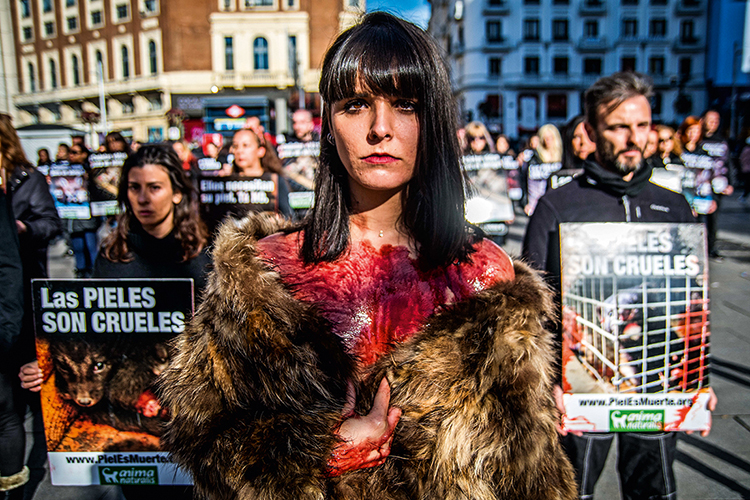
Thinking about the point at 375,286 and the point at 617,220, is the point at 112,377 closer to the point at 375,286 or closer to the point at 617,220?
the point at 375,286

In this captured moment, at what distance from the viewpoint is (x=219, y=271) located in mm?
1317

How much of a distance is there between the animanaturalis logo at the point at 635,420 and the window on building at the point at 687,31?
54.9 metres

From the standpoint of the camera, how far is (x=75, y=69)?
42250 millimetres

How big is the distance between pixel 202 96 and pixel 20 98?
66.0 ft

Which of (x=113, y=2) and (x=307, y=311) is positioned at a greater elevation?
(x=113, y=2)

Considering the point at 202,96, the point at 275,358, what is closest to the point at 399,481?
the point at 275,358

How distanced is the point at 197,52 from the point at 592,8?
33.4 m

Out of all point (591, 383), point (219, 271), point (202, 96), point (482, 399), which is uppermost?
point (202, 96)

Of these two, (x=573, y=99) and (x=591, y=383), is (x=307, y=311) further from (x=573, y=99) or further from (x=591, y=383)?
(x=573, y=99)

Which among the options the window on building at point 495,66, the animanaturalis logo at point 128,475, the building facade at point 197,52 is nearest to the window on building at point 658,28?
the window on building at point 495,66

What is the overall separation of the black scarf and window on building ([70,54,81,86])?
48264mm

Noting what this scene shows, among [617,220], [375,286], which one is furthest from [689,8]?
[375,286]

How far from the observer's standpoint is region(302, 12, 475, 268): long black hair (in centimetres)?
129

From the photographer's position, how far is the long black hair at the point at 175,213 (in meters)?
2.94
